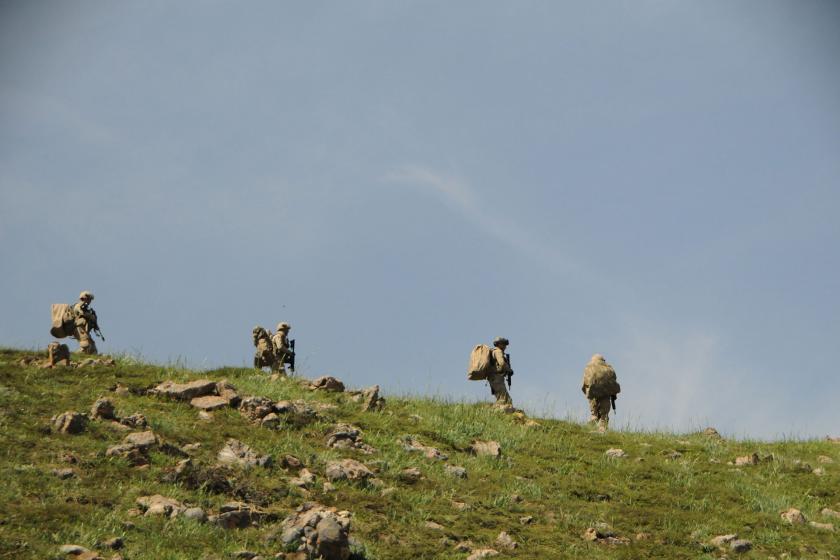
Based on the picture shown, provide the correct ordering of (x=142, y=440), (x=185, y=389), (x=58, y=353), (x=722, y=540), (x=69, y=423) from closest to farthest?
(x=142, y=440) < (x=69, y=423) < (x=722, y=540) < (x=185, y=389) < (x=58, y=353)

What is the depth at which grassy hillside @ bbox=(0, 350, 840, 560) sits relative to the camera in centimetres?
1285

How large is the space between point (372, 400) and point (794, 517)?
855cm

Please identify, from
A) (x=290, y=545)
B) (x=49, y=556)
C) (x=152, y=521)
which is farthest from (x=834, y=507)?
(x=49, y=556)

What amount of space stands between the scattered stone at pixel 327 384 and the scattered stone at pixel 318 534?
813cm

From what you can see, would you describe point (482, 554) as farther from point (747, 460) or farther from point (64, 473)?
point (747, 460)

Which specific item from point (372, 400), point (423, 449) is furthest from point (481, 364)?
point (423, 449)

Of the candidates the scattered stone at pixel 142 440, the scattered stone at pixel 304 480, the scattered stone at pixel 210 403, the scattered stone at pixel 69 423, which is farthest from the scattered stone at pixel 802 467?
the scattered stone at pixel 69 423

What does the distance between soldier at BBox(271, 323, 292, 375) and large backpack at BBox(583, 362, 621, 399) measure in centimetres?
761

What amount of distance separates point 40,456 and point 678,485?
11.0 meters

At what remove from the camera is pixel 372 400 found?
20812mm

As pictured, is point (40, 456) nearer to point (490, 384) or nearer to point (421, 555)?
point (421, 555)

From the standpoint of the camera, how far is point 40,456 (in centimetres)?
1410

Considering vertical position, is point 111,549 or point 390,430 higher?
point 390,430

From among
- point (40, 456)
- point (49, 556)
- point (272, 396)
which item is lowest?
point (49, 556)
